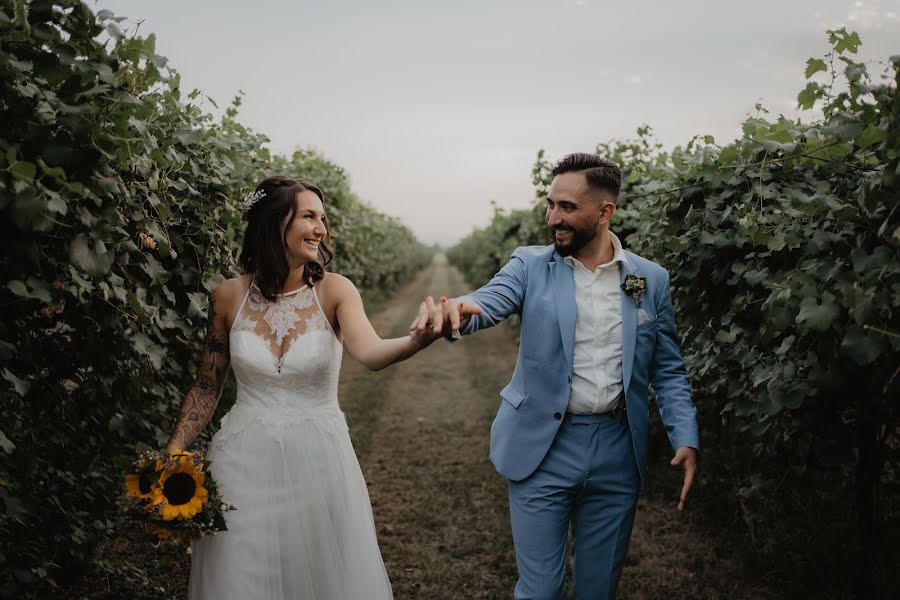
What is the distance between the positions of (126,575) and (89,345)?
2055mm

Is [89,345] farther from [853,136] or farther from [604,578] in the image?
[853,136]

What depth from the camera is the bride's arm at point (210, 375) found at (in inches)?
115

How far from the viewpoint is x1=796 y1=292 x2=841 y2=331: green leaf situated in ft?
7.36

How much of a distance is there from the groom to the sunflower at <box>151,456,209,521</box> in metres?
1.19

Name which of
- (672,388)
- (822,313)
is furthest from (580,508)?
(822,313)

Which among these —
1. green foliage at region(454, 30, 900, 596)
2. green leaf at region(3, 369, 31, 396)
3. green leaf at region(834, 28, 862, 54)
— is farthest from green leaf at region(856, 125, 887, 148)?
green leaf at region(3, 369, 31, 396)

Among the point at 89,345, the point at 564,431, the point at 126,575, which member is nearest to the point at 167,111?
the point at 89,345

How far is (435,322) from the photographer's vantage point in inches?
103

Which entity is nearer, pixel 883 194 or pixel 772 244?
pixel 883 194

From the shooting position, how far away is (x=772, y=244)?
9.46 feet

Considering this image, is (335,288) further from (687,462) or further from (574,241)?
(687,462)

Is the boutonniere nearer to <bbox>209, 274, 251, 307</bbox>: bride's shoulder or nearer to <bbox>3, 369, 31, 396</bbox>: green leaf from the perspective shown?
<bbox>209, 274, 251, 307</bbox>: bride's shoulder

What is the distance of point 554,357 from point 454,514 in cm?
342

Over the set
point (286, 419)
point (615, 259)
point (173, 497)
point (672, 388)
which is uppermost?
point (615, 259)
